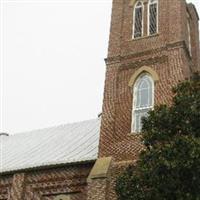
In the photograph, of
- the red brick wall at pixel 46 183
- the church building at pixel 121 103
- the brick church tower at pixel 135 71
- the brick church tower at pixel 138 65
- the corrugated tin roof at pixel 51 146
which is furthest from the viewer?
the corrugated tin roof at pixel 51 146

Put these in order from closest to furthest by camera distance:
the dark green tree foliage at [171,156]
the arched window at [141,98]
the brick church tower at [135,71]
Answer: the dark green tree foliage at [171,156], the brick church tower at [135,71], the arched window at [141,98]

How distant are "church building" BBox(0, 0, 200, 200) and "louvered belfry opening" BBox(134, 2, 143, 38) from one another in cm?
Result: 5

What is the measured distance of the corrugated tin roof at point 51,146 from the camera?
68.2 feet

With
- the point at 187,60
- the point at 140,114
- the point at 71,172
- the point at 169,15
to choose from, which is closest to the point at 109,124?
the point at 140,114

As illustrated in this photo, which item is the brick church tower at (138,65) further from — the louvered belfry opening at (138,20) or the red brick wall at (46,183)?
the red brick wall at (46,183)

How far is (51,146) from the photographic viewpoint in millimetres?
23812

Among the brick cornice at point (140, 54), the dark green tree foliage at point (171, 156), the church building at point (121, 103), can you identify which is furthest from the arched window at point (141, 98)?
the dark green tree foliage at point (171, 156)

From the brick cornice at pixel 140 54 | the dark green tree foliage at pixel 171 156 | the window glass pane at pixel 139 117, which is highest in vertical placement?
the brick cornice at pixel 140 54

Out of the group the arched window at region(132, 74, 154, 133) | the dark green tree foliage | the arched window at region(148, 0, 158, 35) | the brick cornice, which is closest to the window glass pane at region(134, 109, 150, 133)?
the arched window at region(132, 74, 154, 133)

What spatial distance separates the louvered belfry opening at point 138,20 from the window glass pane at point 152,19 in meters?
0.46

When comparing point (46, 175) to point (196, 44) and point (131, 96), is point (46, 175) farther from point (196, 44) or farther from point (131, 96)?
point (196, 44)

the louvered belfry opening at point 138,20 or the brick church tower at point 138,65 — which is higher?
the louvered belfry opening at point 138,20

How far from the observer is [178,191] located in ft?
37.7

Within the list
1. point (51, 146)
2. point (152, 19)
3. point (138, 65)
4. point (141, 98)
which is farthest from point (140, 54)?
point (51, 146)
